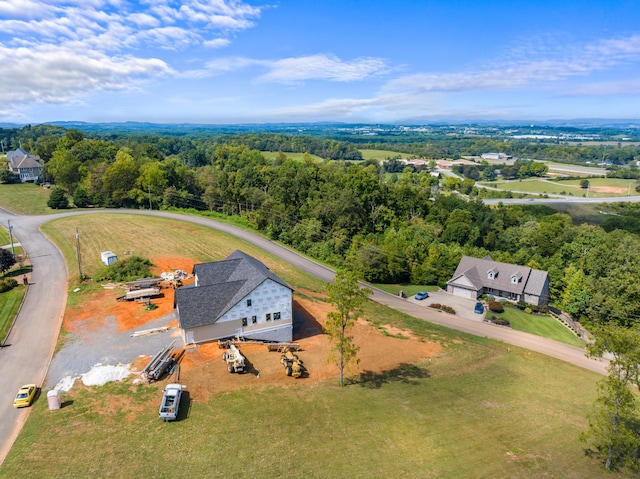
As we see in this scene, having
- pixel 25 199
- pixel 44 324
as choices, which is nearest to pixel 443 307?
pixel 44 324

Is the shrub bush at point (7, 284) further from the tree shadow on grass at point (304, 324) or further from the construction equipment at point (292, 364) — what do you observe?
the construction equipment at point (292, 364)

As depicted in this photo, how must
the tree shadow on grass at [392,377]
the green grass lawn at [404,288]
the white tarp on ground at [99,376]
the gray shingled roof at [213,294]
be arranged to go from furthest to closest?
the green grass lawn at [404,288], the gray shingled roof at [213,294], the tree shadow on grass at [392,377], the white tarp on ground at [99,376]

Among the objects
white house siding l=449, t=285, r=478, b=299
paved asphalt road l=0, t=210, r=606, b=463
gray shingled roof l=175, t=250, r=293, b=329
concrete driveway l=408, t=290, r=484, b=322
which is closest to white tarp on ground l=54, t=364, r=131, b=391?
paved asphalt road l=0, t=210, r=606, b=463

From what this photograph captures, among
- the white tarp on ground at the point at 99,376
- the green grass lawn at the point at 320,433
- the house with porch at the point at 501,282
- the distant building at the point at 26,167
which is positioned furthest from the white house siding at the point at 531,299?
the distant building at the point at 26,167

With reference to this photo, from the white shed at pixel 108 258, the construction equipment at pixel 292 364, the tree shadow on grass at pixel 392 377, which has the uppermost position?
the white shed at pixel 108 258

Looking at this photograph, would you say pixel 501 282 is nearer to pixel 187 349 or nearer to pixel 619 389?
pixel 619 389
